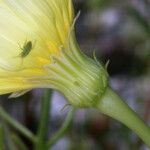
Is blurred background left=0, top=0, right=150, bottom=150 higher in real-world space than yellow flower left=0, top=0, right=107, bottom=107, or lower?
lower

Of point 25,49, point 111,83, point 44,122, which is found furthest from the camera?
point 111,83

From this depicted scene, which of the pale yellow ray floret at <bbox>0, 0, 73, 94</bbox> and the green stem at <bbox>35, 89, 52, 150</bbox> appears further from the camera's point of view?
the green stem at <bbox>35, 89, 52, 150</bbox>

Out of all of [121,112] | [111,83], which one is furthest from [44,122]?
[111,83]

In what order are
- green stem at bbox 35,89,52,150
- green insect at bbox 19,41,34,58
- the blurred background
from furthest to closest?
1. the blurred background
2. green stem at bbox 35,89,52,150
3. green insect at bbox 19,41,34,58

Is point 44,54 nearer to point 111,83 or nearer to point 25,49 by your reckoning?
point 25,49

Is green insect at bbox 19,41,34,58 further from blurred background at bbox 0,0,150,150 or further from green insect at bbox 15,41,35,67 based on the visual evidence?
blurred background at bbox 0,0,150,150

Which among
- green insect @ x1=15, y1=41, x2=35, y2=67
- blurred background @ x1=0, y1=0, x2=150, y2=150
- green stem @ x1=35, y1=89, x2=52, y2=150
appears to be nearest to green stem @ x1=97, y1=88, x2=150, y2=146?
green insect @ x1=15, y1=41, x2=35, y2=67

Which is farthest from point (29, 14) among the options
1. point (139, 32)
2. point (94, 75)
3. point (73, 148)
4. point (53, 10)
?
point (139, 32)
